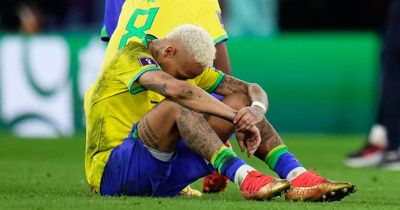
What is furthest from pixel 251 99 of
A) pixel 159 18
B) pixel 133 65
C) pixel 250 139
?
pixel 159 18

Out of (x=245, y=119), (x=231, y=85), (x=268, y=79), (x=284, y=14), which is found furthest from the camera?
(x=284, y=14)

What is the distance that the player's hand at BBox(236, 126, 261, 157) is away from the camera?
711cm

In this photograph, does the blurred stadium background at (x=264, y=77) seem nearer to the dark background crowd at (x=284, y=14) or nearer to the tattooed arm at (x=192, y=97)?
the dark background crowd at (x=284, y=14)

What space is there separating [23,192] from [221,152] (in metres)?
1.60

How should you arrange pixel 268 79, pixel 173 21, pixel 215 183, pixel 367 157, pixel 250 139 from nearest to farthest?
pixel 250 139 → pixel 215 183 → pixel 173 21 → pixel 367 157 → pixel 268 79

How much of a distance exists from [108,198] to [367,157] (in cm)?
605

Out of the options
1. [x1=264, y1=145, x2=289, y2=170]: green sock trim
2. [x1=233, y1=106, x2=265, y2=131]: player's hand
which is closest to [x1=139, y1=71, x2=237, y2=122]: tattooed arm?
[x1=233, y1=106, x2=265, y2=131]: player's hand

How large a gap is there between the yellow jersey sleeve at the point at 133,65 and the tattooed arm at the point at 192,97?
0.45 feet

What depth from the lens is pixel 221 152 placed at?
282 inches

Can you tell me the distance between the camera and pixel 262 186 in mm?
7117

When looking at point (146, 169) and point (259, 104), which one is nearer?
point (259, 104)

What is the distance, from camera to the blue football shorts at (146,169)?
7348 mm

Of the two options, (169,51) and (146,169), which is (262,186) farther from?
(169,51)

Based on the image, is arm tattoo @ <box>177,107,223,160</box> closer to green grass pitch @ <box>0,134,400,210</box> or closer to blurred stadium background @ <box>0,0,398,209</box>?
green grass pitch @ <box>0,134,400,210</box>
